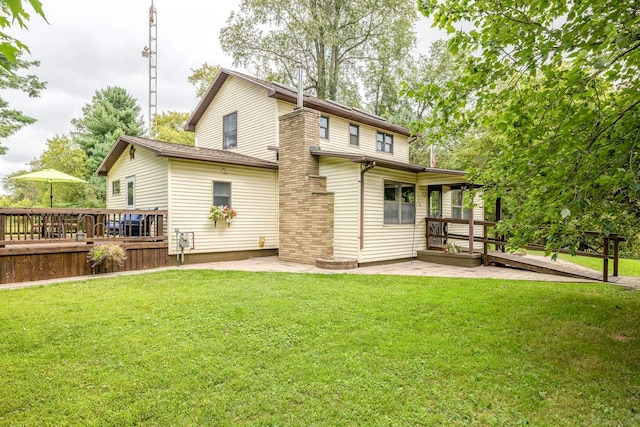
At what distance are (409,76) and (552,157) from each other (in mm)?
23658

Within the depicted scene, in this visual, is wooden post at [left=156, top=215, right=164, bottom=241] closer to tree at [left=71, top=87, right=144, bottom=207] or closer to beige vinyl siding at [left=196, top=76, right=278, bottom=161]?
beige vinyl siding at [left=196, top=76, right=278, bottom=161]

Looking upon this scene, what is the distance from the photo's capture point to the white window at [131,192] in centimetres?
1170

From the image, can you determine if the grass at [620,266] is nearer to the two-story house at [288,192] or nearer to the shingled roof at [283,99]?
the two-story house at [288,192]

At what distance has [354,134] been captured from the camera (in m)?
14.3

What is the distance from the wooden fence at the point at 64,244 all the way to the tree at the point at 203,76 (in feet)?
69.1

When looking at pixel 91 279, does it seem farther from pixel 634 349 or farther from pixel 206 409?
pixel 634 349

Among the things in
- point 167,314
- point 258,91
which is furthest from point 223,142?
point 167,314

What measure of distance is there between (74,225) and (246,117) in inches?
277

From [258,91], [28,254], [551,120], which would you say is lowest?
[28,254]

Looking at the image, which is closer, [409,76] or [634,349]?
[634,349]

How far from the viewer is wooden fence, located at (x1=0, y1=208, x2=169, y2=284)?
280 inches

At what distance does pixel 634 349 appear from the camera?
3.68 m

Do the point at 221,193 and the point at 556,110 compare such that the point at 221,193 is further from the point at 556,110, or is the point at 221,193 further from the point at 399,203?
the point at 556,110

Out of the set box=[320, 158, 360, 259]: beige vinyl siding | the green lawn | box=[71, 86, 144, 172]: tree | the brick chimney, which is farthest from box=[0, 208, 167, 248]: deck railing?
box=[71, 86, 144, 172]: tree
